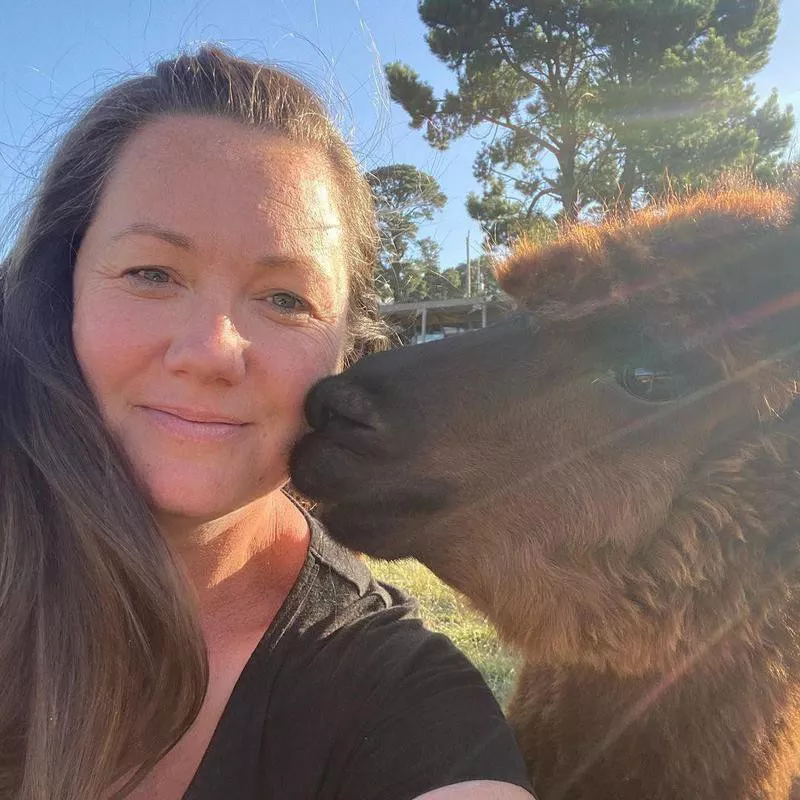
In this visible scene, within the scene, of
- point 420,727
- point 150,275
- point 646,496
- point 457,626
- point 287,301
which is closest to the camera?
point 420,727

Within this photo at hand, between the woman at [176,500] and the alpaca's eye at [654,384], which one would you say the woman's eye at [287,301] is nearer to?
the woman at [176,500]

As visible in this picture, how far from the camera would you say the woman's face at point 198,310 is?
5.57 feet

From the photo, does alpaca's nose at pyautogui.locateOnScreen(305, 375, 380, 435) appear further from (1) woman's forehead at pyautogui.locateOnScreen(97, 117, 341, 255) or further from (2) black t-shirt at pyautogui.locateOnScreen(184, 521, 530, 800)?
(2) black t-shirt at pyautogui.locateOnScreen(184, 521, 530, 800)

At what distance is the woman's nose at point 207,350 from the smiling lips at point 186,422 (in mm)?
93

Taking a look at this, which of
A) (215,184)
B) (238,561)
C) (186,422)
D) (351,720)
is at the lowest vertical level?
(351,720)

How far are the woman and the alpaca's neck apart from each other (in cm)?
82

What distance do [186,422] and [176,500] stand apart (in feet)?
0.63

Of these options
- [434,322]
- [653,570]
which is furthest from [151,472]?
[434,322]

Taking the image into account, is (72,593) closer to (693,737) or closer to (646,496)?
(646,496)

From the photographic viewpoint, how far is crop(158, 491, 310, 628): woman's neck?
2.05 meters

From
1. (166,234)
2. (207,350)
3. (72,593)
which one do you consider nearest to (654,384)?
(207,350)

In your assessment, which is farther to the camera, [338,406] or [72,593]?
[338,406]

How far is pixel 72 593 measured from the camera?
168cm

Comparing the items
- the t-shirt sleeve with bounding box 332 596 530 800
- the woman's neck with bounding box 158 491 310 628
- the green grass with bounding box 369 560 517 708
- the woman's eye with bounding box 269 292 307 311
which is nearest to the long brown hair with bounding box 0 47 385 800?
the woman's neck with bounding box 158 491 310 628
